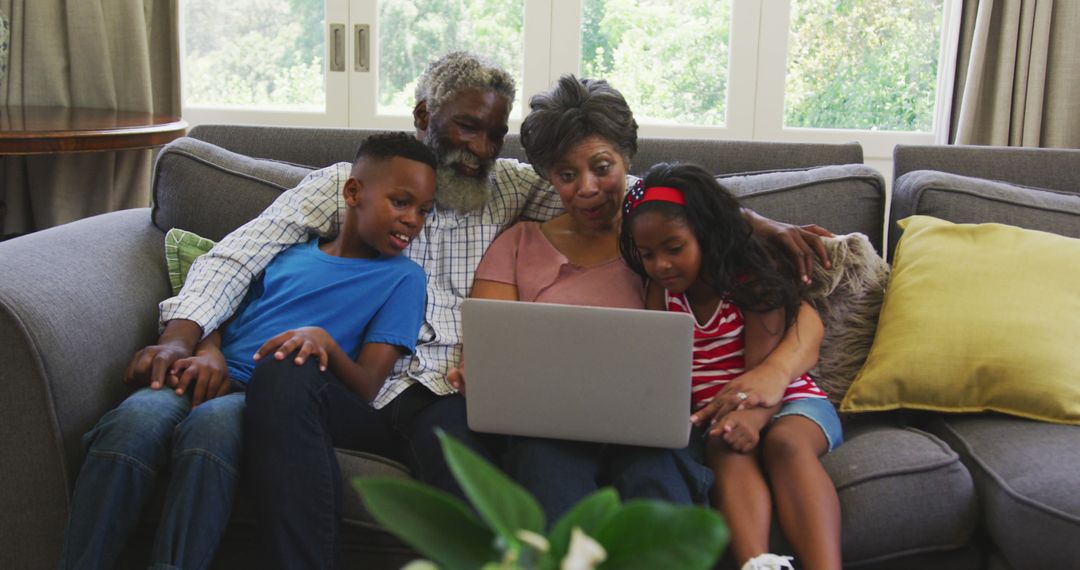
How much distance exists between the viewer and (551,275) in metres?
1.87

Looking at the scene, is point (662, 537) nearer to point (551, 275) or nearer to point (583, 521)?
point (583, 521)

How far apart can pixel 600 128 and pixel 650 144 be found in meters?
0.33

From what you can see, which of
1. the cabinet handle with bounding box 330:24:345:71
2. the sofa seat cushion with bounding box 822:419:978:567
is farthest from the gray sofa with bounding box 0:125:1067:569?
the cabinet handle with bounding box 330:24:345:71

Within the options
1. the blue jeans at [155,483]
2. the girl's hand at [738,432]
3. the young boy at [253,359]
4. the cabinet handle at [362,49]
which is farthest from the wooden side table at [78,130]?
the girl's hand at [738,432]

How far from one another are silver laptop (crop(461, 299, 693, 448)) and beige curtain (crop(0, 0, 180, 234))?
2.35 meters

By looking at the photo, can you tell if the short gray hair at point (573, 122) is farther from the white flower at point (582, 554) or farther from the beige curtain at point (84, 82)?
the beige curtain at point (84, 82)

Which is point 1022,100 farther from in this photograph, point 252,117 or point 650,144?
point 252,117

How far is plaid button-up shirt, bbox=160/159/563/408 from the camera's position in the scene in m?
1.81

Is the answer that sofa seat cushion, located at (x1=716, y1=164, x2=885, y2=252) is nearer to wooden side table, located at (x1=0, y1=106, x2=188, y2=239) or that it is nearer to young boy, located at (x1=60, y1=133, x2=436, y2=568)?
young boy, located at (x1=60, y1=133, x2=436, y2=568)

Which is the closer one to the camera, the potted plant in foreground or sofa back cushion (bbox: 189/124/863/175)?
the potted plant in foreground

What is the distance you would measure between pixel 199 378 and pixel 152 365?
0.25ft

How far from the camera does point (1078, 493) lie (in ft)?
4.88

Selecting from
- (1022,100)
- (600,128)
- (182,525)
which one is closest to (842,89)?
(1022,100)

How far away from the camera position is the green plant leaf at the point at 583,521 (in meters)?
0.67
